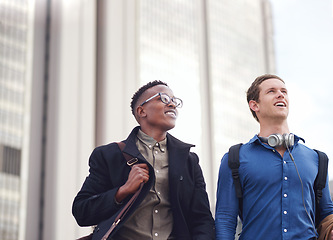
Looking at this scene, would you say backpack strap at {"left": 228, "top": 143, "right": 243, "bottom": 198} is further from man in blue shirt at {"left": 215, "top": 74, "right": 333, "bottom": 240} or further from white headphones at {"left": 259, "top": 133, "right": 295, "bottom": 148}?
white headphones at {"left": 259, "top": 133, "right": 295, "bottom": 148}

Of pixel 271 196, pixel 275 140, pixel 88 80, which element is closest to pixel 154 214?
pixel 271 196

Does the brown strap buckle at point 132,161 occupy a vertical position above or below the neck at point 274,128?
below

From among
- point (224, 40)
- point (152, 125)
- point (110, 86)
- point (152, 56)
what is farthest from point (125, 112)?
point (224, 40)

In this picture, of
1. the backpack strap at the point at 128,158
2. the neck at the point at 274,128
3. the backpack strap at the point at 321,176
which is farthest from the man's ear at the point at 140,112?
the backpack strap at the point at 321,176

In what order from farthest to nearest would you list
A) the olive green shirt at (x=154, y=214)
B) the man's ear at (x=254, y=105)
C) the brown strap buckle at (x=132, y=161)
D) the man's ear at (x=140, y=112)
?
the man's ear at (x=140, y=112) → the man's ear at (x=254, y=105) → the brown strap buckle at (x=132, y=161) → the olive green shirt at (x=154, y=214)

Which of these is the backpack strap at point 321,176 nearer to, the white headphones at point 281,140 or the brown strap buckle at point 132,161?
the white headphones at point 281,140

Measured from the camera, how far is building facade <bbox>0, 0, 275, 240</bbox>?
10797mm

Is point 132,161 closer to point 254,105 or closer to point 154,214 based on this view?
point 154,214

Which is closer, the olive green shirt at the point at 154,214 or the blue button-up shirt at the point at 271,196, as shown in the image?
the blue button-up shirt at the point at 271,196

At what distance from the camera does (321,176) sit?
3.34 meters

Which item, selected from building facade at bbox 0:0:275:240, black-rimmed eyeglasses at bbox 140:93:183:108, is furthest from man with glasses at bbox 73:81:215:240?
building facade at bbox 0:0:275:240

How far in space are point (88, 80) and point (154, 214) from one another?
1951cm

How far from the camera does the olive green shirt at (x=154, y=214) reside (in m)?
3.31

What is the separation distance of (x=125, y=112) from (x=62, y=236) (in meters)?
31.1
